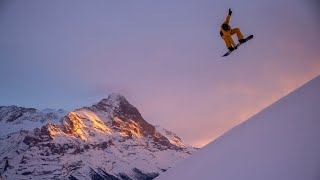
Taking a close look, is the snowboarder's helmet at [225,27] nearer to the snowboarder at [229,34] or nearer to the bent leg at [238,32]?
the snowboarder at [229,34]

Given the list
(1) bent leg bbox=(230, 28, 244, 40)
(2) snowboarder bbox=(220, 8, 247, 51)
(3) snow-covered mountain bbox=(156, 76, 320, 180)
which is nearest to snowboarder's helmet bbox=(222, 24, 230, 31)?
(2) snowboarder bbox=(220, 8, 247, 51)

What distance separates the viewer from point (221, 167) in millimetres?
8414

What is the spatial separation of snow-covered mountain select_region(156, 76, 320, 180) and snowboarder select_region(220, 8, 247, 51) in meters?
6.17

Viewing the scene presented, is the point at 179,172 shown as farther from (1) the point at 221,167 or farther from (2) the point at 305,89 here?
(2) the point at 305,89

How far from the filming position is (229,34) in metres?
15.9

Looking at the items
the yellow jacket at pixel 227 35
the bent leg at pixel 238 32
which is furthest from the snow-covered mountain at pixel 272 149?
the bent leg at pixel 238 32

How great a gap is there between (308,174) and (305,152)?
2.21 ft

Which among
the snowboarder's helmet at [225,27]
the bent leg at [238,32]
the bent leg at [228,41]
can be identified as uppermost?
the bent leg at [238,32]

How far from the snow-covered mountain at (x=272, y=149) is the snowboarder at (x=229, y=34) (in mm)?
6169

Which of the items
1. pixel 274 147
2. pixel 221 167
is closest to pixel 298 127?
pixel 274 147

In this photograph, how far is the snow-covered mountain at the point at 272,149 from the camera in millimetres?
6664

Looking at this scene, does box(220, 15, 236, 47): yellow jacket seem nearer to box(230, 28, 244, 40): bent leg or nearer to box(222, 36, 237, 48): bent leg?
box(222, 36, 237, 48): bent leg

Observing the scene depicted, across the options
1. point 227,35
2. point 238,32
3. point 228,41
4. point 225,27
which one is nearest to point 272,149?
point 225,27

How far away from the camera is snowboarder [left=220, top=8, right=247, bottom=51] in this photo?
1551 cm
